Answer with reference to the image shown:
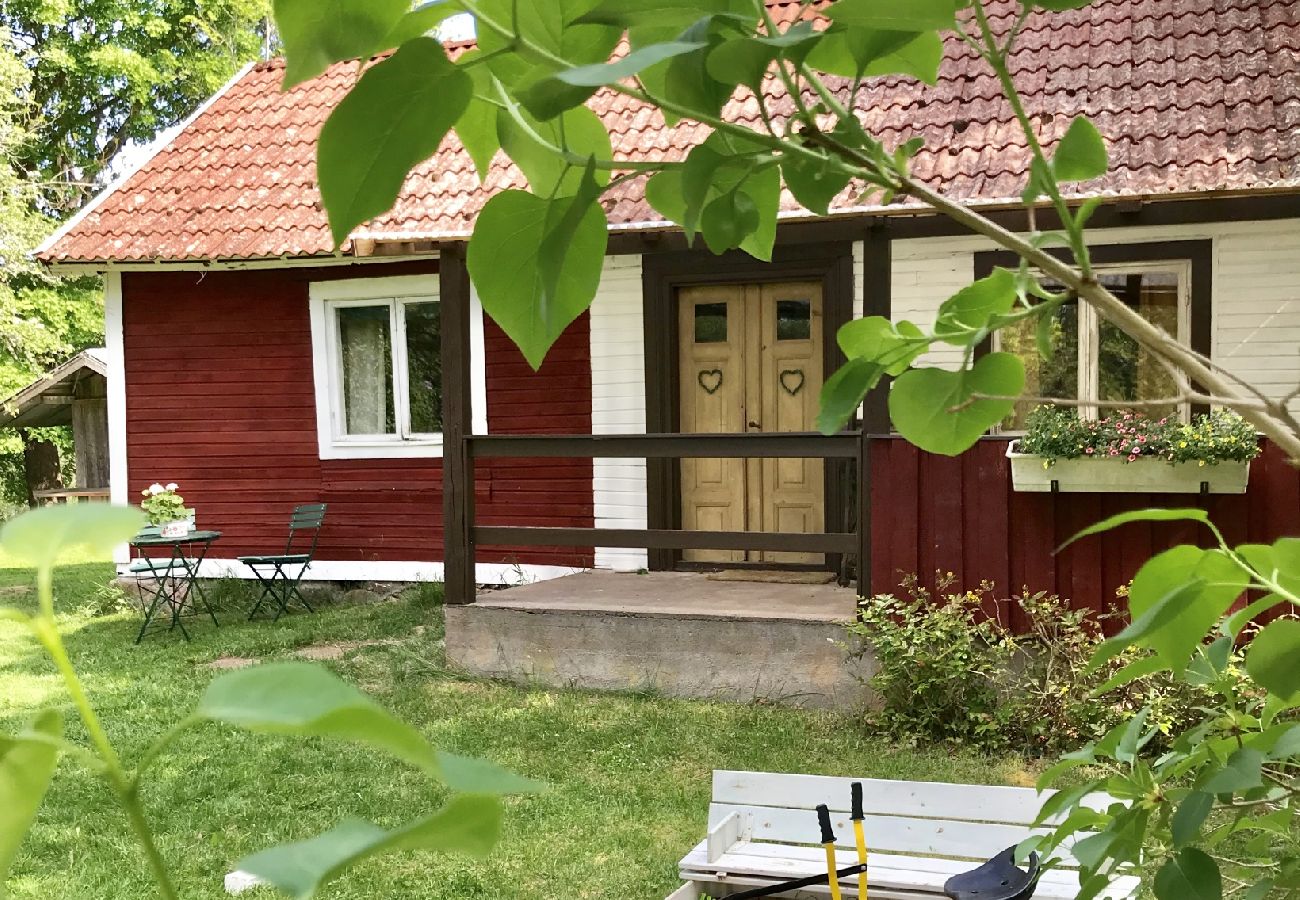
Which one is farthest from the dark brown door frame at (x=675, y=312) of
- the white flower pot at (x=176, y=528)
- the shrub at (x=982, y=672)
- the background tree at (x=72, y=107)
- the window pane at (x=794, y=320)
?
the background tree at (x=72, y=107)

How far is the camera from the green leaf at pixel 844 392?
1.90 feet

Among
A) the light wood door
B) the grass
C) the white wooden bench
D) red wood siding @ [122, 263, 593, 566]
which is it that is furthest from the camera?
red wood siding @ [122, 263, 593, 566]

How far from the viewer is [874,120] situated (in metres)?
8.33

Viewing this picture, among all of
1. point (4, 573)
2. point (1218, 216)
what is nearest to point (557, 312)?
point (1218, 216)

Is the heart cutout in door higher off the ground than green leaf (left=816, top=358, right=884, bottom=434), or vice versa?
the heart cutout in door

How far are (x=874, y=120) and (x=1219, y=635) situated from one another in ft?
26.8

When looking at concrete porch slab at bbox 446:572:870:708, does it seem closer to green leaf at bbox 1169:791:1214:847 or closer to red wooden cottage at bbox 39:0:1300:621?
red wooden cottage at bbox 39:0:1300:621

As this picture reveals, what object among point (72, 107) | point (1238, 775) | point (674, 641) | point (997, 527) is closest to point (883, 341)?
point (1238, 775)

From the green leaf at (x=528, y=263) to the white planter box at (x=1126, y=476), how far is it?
Answer: 6574mm

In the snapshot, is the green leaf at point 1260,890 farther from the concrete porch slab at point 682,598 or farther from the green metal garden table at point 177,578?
the green metal garden table at point 177,578

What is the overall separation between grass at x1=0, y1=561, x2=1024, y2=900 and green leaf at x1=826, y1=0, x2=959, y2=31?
4.81 metres

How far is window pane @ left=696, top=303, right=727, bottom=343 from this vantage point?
968cm

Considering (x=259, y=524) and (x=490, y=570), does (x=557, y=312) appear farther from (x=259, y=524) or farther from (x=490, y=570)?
(x=259, y=524)

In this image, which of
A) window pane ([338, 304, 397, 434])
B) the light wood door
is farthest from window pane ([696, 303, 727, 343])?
A: window pane ([338, 304, 397, 434])
